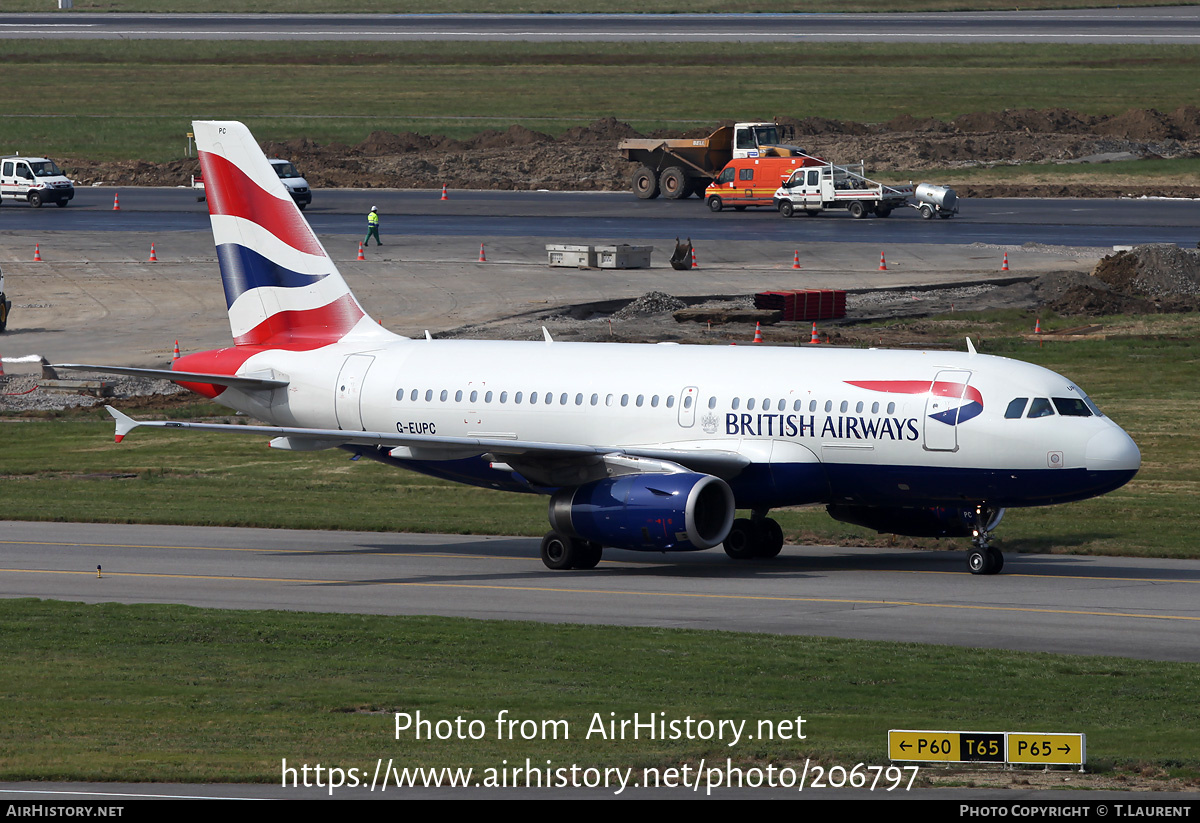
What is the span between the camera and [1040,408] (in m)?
31.2

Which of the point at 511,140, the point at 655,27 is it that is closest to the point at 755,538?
the point at 511,140

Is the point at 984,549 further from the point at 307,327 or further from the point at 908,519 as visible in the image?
the point at 307,327

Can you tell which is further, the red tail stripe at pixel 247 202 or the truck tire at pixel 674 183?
the truck tire at pixel 674 183

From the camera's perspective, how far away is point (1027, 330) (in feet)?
209

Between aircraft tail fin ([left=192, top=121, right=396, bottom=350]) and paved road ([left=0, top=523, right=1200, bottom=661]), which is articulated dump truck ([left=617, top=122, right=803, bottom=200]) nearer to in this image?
aircraft tail fin ([left=192, top=121, right=396, bottom=350])

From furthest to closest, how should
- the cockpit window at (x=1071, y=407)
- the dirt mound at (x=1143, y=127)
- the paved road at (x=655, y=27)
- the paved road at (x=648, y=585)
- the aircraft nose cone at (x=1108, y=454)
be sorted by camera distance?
the paved road at (x=655, y=27), the dirt mound at (x=1143, y=127), the cockpit window at (x=1071, y=407), the aircraft nose cone at (x=1108, y=454), the paved road at (x=648, y=585)

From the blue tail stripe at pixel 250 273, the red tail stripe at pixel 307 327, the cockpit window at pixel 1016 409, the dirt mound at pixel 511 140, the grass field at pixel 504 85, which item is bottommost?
the cockpit window at pixel 1016 409

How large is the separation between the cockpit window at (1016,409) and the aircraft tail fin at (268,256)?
14.5m

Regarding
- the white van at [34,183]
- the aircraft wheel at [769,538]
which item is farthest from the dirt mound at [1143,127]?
the aircraft wheel at [769,538]

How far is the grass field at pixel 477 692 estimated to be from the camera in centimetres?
1766

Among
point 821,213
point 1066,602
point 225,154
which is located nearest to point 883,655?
point 1066,602

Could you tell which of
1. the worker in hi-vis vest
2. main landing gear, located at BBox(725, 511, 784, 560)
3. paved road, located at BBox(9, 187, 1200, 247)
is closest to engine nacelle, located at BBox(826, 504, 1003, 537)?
main landing gear, located at BBox(725, 511, 784, 560)

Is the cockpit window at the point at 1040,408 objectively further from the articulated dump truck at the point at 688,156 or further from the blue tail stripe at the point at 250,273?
the articulated dump truck at the point at 688,156

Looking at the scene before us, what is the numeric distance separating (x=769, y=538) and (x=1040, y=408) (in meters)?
6.60
